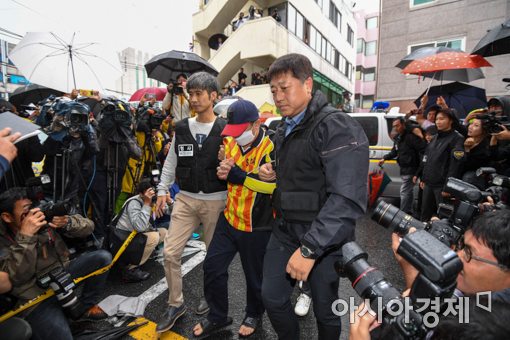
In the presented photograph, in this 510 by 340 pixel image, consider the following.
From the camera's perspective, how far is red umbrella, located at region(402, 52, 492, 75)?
4.79 m

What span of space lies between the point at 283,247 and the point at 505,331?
128 centimetres

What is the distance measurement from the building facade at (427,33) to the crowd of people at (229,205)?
12018 millimetres

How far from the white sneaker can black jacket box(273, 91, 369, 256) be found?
1.16 metres

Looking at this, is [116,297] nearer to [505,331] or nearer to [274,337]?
[274,337]

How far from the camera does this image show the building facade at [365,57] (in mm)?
36594

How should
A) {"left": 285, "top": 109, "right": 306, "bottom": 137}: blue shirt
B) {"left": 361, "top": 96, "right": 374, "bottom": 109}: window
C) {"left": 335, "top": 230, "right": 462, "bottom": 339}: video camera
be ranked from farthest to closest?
{"left": 361, "top": 96, "right": 374, "bottom": 109}: window, {"left": 285, "top": 109, "right": 306, "bottom": 137}: blue shirt, {"left": 335, "top": 230, "right": 462, "bottom": 339}: video camera

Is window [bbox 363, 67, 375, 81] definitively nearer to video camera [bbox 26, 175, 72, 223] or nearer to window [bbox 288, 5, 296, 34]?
window [bbox 288, 5, 296, 34]

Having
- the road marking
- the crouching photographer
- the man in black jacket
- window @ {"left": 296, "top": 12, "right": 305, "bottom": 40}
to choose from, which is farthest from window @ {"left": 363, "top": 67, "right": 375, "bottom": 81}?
the crouching photographer

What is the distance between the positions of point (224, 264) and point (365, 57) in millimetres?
40432

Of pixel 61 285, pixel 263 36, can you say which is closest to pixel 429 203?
pixel 61 285

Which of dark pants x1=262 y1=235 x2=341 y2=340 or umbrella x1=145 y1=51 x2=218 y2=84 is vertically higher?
umbrella x1=145 y1=51 x2=218 y2=84

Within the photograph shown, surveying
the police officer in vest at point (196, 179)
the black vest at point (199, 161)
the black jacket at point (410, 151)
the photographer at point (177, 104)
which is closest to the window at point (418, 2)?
the black jacket at point (410, 151)

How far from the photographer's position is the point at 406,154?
5277 millimetres

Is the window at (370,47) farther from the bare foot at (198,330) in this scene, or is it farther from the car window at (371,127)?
the bare foot at (198,330)
